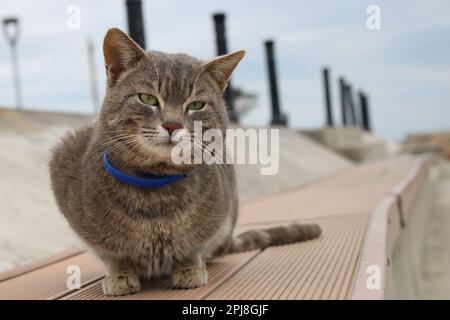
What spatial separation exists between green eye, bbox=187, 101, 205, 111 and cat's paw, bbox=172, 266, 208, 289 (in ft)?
1.93

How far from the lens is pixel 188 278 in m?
2.26

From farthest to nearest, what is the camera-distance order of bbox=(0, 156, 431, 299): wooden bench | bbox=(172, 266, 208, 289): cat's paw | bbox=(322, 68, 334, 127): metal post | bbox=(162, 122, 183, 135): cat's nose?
bbox=(322, 68, 334, 127): metal post < bbox=(172, 266, 208, 289): cat's paw < bbox=(0, 156, 431, 299): wooden bench < bbox=(162, 122, 183, 135): cat's nose

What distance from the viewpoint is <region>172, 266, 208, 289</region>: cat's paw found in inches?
88.7

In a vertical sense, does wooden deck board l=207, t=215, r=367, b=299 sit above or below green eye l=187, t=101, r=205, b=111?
below

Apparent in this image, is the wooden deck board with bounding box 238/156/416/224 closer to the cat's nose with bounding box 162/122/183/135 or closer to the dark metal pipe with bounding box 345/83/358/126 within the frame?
the cat's nose with bounding box 162/122/183/135

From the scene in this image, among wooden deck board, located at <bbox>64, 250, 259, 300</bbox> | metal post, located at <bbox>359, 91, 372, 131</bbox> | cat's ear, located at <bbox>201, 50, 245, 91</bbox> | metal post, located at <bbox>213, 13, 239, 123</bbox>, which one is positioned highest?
metal post, located at <bbox>213, 13, 239, 123</bbox>

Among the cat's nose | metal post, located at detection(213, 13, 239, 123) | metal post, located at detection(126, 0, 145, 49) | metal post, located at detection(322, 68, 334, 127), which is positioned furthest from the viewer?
metal post, located at detection(322, 68, 334, 127)

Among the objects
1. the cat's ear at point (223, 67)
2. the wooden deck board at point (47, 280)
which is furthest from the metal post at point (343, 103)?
the cat's ear at point (223, 67)

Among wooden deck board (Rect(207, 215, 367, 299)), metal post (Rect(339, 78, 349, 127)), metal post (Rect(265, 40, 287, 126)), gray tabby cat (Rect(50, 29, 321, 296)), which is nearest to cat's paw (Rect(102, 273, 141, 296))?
gray tabby cat (Rect(50, 29, 321, 296))

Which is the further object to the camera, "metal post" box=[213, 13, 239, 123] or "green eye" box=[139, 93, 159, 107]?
"metal post" box=[213, 13, 239, 123]

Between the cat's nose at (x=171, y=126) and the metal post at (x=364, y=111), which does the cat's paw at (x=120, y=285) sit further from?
the metal post at (x=364, y=111)

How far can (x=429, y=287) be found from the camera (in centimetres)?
551

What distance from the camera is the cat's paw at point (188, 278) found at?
2.25 metres
